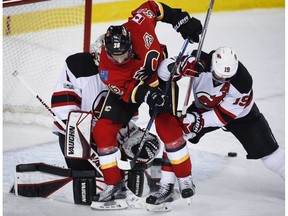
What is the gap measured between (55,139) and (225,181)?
103cm

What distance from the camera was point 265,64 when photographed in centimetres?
600

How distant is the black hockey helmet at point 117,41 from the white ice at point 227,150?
722 mm

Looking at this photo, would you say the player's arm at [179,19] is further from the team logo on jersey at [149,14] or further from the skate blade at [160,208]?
the skate blade at [160,208]

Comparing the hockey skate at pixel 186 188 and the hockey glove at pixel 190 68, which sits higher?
the hockey glove at pixel 190 68

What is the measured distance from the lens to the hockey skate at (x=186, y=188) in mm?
3863

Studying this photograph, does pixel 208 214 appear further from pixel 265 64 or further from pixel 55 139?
pixel 265 64

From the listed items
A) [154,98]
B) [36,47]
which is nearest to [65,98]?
[154,98]

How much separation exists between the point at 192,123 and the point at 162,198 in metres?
0.34

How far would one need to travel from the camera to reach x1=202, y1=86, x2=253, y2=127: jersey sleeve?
3918mm

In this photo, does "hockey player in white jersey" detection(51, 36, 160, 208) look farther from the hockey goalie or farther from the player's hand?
the player's hand

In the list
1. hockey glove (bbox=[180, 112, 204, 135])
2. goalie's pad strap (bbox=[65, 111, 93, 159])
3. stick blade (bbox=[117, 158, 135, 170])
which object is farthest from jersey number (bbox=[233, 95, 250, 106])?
goalie's pad strap (bbox=[65, 111, 93, 159])

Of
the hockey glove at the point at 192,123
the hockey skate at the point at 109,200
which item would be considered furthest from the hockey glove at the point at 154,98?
the hockey skate at the point at 109,200

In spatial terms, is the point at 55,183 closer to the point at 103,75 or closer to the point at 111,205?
the point at 111,205

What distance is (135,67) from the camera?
3777mm
